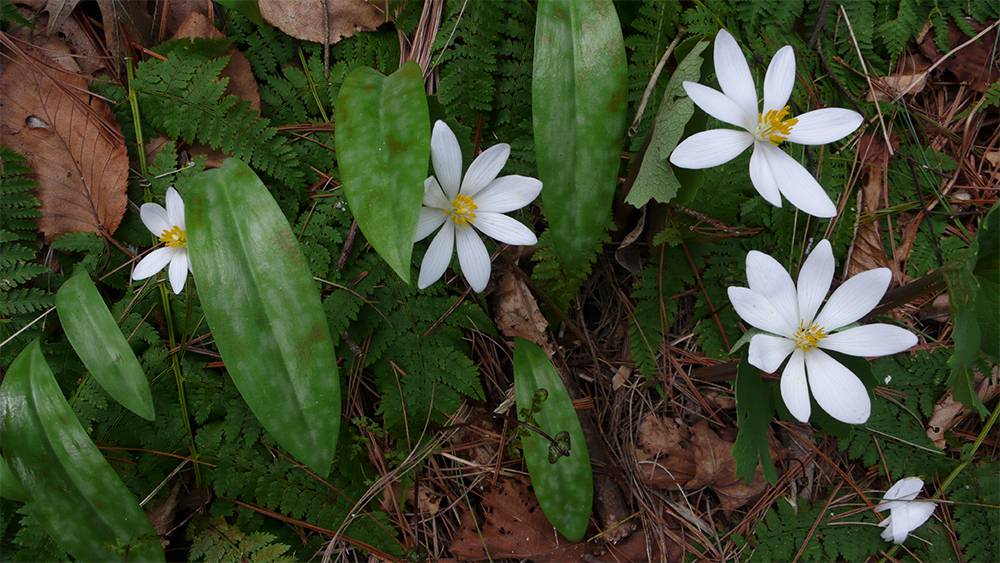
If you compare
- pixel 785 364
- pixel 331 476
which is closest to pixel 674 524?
pixel 785 364

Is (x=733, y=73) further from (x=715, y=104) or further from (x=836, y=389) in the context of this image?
(x=836, y=389)

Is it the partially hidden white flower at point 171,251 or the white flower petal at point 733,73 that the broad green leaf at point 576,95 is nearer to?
the white flower petal at point 733,73

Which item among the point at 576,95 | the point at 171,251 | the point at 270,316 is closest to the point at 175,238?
the point at 171,251

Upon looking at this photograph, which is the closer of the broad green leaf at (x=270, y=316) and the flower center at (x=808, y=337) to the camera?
the broad green leaf at (x=270, y=316)

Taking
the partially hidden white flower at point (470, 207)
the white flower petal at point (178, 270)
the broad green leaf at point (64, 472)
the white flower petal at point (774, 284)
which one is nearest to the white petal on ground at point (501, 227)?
the partially hidden white flower at point (470, 207)

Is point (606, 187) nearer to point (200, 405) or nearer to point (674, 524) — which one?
point (674, 524)
